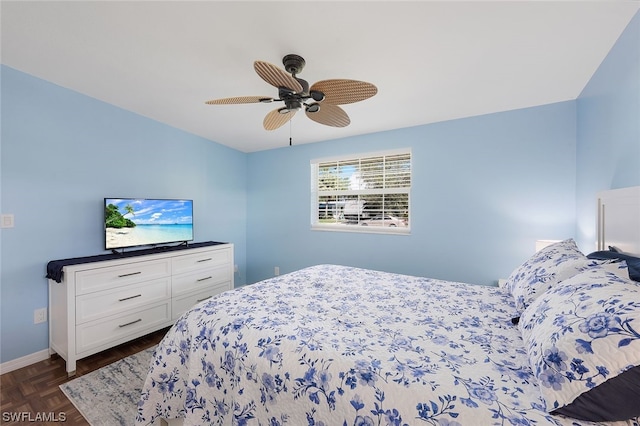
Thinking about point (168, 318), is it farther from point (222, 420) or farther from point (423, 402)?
point (423, 402)

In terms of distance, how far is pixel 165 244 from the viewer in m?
3.05

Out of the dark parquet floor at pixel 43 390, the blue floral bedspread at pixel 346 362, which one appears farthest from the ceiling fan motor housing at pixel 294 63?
the dark parquet floor at pixel 43 390

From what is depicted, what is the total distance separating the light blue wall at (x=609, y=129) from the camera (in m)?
1.43

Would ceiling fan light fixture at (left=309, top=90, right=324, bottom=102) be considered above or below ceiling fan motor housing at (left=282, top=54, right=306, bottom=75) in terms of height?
below

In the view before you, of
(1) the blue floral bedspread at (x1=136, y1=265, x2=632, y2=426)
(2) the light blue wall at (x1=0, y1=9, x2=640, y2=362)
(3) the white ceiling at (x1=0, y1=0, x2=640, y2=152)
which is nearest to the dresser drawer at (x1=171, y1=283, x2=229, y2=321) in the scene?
(2) the light blue wall at (x1=0, y1=9, x2=640, y2=362)

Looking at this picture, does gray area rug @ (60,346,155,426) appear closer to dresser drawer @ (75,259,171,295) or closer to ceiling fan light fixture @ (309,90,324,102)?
dresser drawer @ (75,259,171,295)

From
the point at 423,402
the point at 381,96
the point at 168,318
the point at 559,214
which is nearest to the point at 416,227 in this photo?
the point at 559,214

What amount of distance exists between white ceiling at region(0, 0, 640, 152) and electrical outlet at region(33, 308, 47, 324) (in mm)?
1978

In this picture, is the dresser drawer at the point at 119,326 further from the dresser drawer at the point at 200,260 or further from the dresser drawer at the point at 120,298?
the dresser drawer at the point at 200,260

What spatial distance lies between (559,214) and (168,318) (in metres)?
3.85

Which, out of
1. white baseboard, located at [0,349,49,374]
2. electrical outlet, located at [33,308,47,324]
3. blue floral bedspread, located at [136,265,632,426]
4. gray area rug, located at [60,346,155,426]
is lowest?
gray area rug, located at [60,346,155,426]

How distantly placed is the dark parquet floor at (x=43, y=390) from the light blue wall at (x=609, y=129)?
3.54m

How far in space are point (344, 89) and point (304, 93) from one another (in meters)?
0.27

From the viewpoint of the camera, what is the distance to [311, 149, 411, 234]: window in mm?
3191
